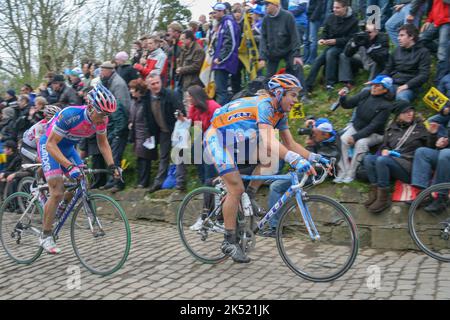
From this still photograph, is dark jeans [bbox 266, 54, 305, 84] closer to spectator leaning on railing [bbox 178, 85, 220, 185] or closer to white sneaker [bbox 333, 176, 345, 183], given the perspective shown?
spectator leaning on railing [bbox 178, 85, 220, 185]

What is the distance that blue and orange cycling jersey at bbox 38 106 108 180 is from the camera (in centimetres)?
609

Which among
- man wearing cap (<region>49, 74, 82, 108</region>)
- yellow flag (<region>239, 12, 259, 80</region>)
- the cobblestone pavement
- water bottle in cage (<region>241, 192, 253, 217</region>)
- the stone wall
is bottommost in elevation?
the cobblestone pavement

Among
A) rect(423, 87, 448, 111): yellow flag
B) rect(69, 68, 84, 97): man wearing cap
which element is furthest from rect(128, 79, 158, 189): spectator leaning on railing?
rect(423, 87, 448, 111): yellow flag

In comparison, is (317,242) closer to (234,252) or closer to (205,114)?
(234,252)

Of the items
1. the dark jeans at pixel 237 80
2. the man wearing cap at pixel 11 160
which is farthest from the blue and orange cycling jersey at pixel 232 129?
the man wearing cap at pixel 11 160

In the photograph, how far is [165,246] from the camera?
7.16m

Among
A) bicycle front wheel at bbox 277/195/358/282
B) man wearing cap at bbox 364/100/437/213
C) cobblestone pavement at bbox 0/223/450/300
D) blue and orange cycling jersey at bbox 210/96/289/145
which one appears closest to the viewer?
cobblestone pavement at bbox 0/223/450/300

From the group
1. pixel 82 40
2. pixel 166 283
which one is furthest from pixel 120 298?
pixel 82 40

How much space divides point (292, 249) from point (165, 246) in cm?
232

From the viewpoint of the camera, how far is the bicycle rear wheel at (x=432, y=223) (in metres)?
5.73

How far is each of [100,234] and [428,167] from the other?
4230 mm

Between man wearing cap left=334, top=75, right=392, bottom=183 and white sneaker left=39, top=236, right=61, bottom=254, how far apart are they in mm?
4089

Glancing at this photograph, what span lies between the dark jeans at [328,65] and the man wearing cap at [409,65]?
1.55 meters
